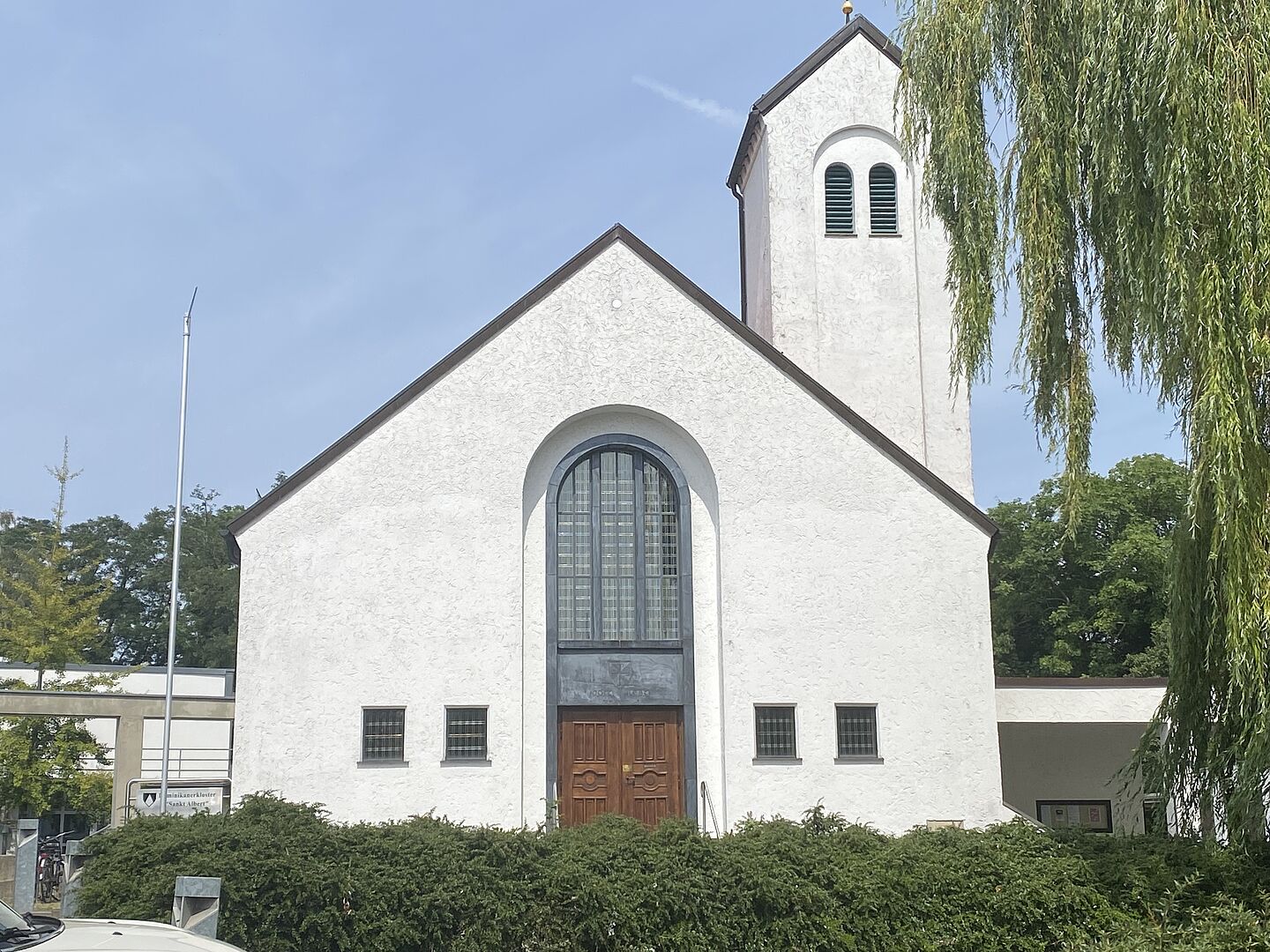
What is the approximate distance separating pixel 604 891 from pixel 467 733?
6240mm

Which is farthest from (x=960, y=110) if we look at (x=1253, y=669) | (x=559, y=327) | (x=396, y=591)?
(x=396, y=591)

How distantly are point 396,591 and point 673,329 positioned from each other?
5.47m

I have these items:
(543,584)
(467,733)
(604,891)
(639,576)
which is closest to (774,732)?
(639,576)

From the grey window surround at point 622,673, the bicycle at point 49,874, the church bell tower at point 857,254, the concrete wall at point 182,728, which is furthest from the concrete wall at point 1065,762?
the concrete wall at point 182,728

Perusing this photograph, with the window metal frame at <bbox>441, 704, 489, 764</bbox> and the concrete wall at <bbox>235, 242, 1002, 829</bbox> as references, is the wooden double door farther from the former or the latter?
the window metal frame at <bbox>441, 704, 489, 764</bbox>

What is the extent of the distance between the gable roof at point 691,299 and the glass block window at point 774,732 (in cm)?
384

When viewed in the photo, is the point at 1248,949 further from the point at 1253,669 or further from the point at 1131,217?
the point at 1131,217

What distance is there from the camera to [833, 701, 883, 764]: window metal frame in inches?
703

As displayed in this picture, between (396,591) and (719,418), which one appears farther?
(719,418)

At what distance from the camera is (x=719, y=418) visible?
62.3 feet

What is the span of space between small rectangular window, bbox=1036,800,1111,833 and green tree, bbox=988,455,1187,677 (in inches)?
781

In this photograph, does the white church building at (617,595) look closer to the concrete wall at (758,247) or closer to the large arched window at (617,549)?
the large arched window at (617,549)

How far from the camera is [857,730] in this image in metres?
18.1

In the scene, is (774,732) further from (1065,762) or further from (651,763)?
(1065,762)
